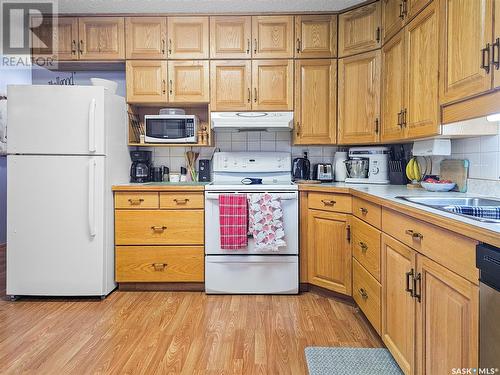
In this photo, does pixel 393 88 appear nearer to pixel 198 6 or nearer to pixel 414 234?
pixel 414 234

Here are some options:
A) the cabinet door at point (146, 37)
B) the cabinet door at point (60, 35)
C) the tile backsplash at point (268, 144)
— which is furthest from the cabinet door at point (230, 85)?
the cabinet door at point (60, 35)

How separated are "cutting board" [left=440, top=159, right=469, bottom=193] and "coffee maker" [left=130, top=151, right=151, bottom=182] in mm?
2414

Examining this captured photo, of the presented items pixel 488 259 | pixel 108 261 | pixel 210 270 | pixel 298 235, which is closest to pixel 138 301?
pixel 108 261

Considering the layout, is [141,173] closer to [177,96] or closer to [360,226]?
[177,96]

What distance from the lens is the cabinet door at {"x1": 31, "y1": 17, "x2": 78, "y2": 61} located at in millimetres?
3064

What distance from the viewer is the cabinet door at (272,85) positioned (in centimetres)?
304

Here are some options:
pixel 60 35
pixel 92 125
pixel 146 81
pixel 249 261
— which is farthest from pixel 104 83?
pixel 249 261

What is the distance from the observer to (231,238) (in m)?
2.75

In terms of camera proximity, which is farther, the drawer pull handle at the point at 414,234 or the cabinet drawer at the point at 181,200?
the cabinet drawer at the point at 181,200

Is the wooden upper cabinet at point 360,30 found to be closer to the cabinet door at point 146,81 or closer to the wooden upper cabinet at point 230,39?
the wooden upper cabinet at point 230,39

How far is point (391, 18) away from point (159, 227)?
92.5 inches

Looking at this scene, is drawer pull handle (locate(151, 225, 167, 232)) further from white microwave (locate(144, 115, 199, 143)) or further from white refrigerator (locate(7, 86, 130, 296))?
white microwave (locate(144, 115, 199, 143))

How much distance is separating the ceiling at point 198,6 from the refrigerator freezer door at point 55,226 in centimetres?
130

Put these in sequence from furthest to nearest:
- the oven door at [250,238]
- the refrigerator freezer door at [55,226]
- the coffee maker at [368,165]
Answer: the coffee maker at [368,165] → the oven door at [250,238] → the refrigerator freezer door at [55,226]
